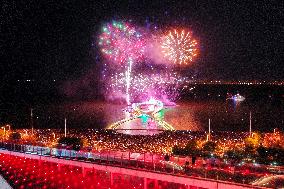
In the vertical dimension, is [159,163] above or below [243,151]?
above

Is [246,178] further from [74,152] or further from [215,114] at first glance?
[215,114]

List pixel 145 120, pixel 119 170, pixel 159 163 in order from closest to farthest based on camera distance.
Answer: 1. pixel 159 163
2. pixel 119 170
3. pixel 145 120

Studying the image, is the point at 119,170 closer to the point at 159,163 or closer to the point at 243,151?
→ the point at 159,163

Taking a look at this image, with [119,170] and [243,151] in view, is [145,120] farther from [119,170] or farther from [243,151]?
[119,170]

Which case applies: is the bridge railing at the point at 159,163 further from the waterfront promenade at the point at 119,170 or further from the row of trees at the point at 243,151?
the row of trees at the point at 243,151

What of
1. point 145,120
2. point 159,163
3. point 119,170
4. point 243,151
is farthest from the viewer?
point 145,120

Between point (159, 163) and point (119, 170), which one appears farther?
A: point (119, 170)

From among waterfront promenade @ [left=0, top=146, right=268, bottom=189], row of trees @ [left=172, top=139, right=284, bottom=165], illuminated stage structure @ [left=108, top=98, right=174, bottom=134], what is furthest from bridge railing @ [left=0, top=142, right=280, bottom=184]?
illuminated stage structure @ [left=108, top=98, right=174, bottom=134]

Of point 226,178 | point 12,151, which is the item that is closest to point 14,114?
point 12,151

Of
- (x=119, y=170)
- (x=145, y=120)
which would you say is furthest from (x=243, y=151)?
(x=145, y=120)

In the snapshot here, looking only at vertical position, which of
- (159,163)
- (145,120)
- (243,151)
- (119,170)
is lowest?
(119,170)

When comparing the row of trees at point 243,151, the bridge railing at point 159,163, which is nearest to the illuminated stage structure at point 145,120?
the row of trees at point 243,151
